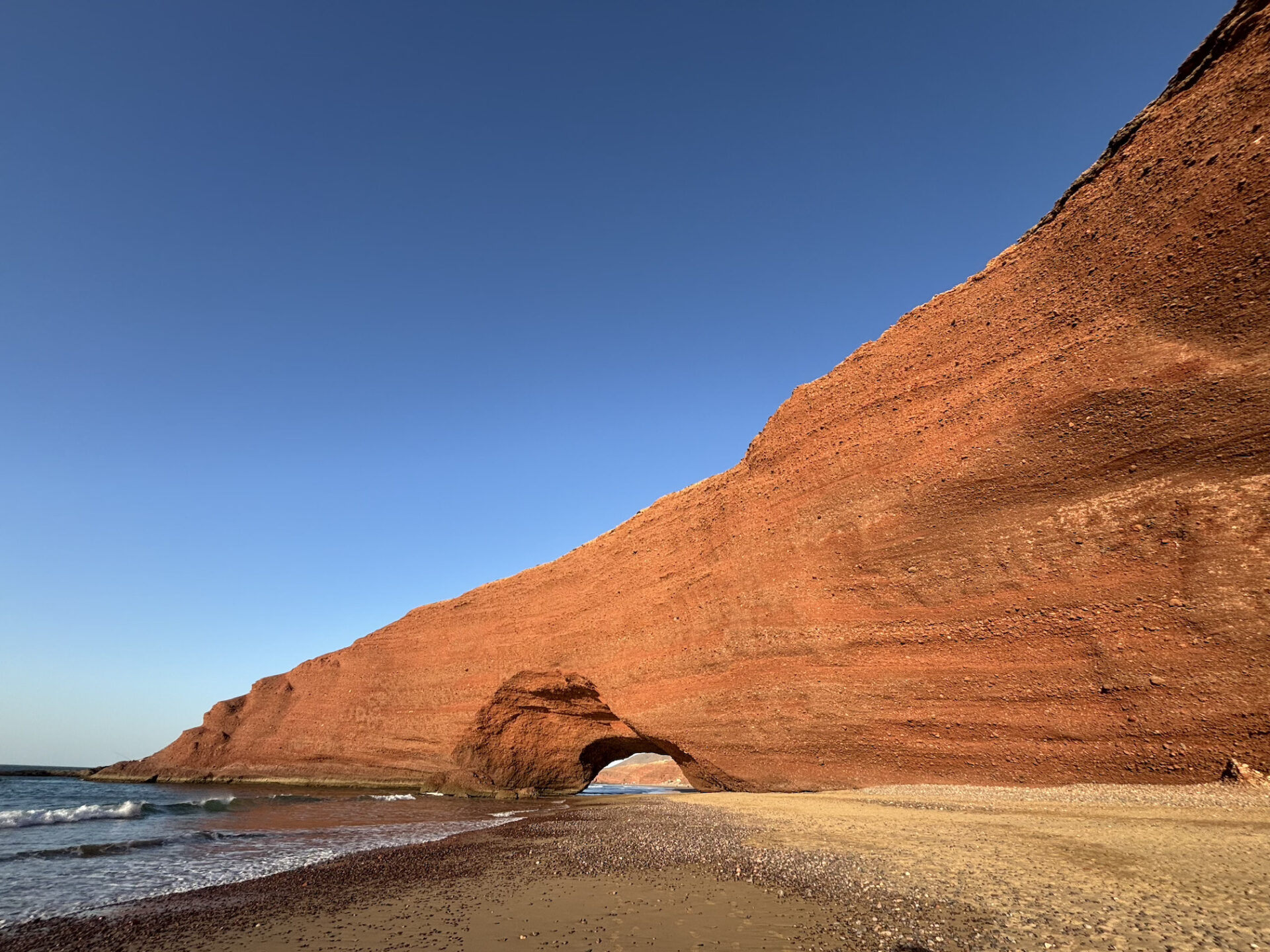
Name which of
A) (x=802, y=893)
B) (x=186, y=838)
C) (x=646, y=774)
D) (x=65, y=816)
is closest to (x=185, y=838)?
(x=186, y=838)

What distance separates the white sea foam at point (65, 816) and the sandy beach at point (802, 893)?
11142 millimetres

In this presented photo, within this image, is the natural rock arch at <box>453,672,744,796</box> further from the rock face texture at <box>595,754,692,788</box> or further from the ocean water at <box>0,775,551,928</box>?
the rock face texture at <box>595,754,692,788</box>

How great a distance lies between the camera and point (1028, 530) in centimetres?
1163

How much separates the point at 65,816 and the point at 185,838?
682cm

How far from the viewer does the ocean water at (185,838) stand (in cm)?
661

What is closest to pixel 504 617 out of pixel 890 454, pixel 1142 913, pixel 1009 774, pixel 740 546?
pixel 740 546

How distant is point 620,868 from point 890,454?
11.0m

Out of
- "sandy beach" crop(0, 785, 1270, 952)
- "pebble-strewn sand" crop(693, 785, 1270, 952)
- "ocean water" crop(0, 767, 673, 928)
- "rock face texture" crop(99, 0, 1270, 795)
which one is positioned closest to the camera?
"pebble-strewn sand" crop(693, 785, 1270, 952)

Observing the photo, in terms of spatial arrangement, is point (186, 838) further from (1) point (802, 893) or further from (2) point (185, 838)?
(1) point (802, 893)

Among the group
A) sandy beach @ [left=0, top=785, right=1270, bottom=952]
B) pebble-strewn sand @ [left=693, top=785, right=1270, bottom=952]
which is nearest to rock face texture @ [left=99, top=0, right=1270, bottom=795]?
pebble-strewn sand @ [left=693, top=785, right=1270, bottom=952]

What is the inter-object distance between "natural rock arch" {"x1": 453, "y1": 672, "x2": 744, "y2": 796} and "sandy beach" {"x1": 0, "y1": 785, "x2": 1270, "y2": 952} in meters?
13.4

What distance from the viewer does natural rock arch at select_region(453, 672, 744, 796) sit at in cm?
2145

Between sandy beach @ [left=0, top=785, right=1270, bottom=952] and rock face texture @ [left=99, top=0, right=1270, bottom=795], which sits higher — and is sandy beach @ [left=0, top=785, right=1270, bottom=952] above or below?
below

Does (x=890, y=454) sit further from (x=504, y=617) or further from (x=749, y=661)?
(x=504, y=617)
